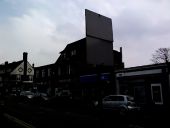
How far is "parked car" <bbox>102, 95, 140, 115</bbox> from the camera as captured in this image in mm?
20531

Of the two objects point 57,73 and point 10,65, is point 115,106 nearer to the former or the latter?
point 57,73

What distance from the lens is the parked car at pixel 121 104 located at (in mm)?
20531

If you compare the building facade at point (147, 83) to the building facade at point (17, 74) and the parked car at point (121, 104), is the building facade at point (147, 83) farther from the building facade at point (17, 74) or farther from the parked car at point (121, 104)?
the building facade at point (17, 74)

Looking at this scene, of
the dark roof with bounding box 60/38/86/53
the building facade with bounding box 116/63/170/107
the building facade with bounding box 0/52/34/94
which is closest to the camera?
the building facade with bounding box 116/63/170/107

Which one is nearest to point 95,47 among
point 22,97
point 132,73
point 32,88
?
point 132,73

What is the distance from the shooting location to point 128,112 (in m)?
20.4

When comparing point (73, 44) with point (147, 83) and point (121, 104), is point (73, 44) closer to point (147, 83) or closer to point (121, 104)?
point (147, 83)

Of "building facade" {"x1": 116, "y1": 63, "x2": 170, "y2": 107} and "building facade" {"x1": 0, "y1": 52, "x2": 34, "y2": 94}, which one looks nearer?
"building facade" {"x1": 116, "y1": 63, "x2": 170, "y2": 107}

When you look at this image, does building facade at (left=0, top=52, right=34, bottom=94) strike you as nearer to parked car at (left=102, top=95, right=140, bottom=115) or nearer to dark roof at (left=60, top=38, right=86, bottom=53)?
Result: dark roof at (left=60, top=38, right=86, bottom=53)

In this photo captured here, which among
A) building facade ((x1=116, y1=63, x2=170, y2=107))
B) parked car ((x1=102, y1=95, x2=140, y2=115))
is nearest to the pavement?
parked car ((x1=102, y1=95, x2=140, y2=115))

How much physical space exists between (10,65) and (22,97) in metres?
49.9

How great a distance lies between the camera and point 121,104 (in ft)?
68.4

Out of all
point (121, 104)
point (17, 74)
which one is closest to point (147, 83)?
point (121, 104)

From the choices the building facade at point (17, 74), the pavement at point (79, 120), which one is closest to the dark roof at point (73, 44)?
the building facade at point (17, 74)
